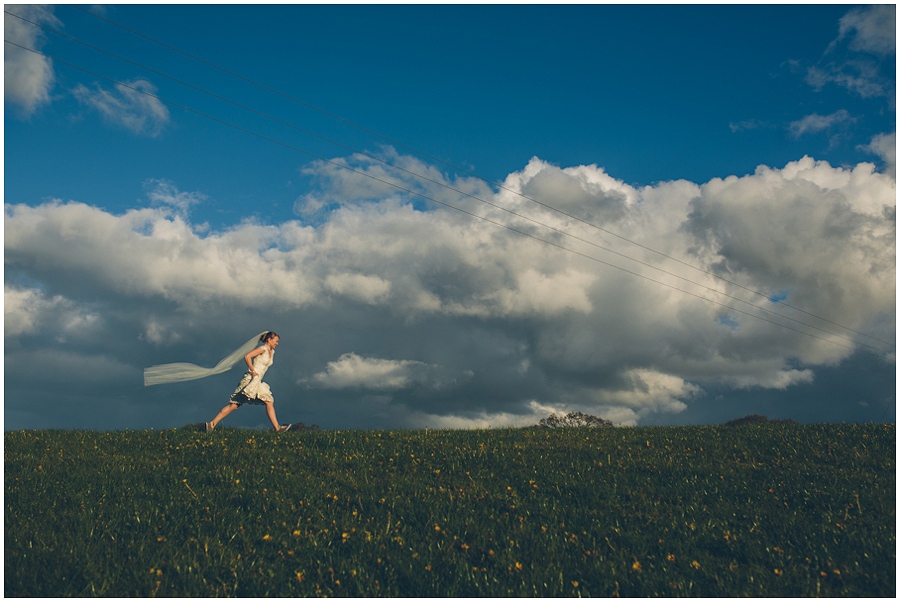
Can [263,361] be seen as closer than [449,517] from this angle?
No

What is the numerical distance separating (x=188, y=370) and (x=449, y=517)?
11.0 meters

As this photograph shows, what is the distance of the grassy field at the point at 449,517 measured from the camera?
733cm

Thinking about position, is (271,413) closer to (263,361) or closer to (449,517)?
(263,361)

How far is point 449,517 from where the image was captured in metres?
9.05

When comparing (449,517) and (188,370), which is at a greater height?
(188,370)

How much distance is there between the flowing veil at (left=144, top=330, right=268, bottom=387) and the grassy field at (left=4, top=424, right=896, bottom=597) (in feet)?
9.57

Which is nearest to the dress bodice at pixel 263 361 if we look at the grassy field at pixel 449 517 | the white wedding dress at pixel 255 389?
the white wedding dress at pixel 255 389

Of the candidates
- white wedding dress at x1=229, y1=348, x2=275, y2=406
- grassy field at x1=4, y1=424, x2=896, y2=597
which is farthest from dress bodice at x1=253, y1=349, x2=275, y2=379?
grassy field at x1=4, y1=424, x2=896, y2=597

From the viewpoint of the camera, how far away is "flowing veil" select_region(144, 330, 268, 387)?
1633 cm

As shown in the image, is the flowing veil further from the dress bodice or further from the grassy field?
the grassy field

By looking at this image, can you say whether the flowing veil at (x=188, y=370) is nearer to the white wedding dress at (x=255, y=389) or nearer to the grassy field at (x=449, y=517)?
the white wedding dress at (x=255, y=389)

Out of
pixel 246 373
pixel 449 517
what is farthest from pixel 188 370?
pixel 449 517

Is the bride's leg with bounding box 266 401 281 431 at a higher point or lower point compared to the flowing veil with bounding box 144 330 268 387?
lower

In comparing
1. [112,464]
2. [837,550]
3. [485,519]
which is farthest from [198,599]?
[837,550]
